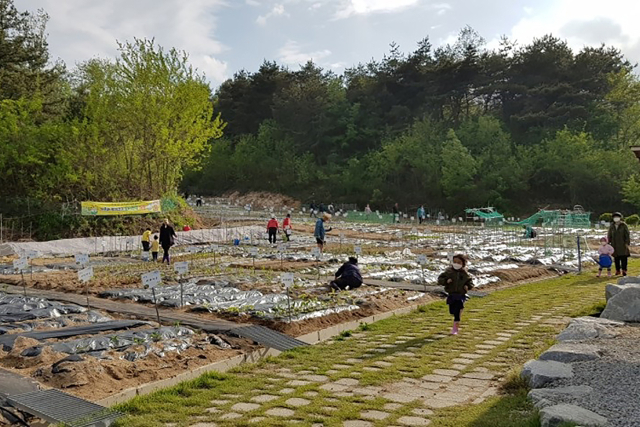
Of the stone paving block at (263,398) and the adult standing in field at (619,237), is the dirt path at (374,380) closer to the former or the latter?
the stone paving block at (263,398)

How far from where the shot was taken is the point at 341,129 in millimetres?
59531

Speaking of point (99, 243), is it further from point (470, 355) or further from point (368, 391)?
point (368, 391)

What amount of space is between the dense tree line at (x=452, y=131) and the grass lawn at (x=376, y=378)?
38132mm

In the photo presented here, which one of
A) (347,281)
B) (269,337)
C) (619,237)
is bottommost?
(269,337)

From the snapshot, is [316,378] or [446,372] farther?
[446,372]

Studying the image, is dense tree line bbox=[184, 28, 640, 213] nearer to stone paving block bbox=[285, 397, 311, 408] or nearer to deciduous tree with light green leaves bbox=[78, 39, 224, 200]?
deciduous tree with light green leaves bbox=[78, 39, 224, 200]

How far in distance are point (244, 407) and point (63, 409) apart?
5.05 ft

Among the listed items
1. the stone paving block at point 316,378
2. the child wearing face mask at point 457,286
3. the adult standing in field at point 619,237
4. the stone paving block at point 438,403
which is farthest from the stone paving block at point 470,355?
the adult standing in field at point 619,237

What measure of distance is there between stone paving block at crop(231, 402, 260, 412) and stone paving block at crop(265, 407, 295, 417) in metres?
0.17

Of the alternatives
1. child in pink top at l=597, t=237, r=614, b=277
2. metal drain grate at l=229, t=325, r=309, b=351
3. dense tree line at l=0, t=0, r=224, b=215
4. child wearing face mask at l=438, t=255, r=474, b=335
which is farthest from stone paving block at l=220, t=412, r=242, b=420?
dense tree line at l=0, t=0, r=224, b=215

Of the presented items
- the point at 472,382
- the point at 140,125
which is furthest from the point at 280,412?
the point at 140,125

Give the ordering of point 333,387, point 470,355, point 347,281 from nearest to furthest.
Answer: point 333,387
point 470,355
point 347,281

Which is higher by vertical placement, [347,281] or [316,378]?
[347,281]

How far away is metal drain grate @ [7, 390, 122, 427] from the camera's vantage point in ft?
15.1
